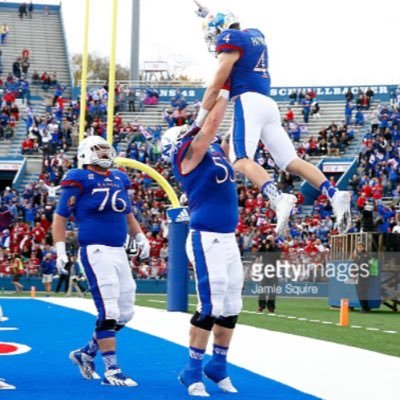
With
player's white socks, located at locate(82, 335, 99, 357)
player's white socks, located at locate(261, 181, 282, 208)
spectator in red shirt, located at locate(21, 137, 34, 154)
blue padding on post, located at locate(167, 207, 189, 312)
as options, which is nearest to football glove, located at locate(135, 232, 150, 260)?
player's white socks, located at locate(82, 335, 99, 357)

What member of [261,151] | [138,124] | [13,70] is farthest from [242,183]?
[13,70]

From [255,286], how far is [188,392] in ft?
56.0

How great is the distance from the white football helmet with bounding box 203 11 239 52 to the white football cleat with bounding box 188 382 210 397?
7.54 ft

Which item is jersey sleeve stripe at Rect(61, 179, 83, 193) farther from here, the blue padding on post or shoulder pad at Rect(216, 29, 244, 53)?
the blue padding on post

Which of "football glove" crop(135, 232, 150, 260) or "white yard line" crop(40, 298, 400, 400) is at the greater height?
"football glove" crop(135, 232, 150, 260)

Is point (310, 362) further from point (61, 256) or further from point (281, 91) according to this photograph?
point (281, 91)

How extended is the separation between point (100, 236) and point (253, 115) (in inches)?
55.3

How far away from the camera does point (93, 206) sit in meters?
7.63

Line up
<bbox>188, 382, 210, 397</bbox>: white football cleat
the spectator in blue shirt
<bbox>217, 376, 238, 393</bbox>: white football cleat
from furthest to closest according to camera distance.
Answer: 1. the spectator in blue shirt
2. <bbox>217, 376, 238, 393</bbox>: white football cleat
3. <bbox>188, 382, 210, 397</bbox>: white football cleat

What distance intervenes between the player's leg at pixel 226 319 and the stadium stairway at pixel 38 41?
3587 centimetres

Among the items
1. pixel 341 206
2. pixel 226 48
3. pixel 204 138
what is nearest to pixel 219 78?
pixel 226 48

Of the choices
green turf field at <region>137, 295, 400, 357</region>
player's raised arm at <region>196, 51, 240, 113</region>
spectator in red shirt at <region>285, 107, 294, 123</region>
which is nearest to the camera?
player's raised arm at <region>196, 51, 240, 113</region>

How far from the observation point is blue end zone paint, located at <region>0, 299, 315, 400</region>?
21.6 feet

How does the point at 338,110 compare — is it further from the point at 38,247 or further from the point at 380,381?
the point at 380,381
